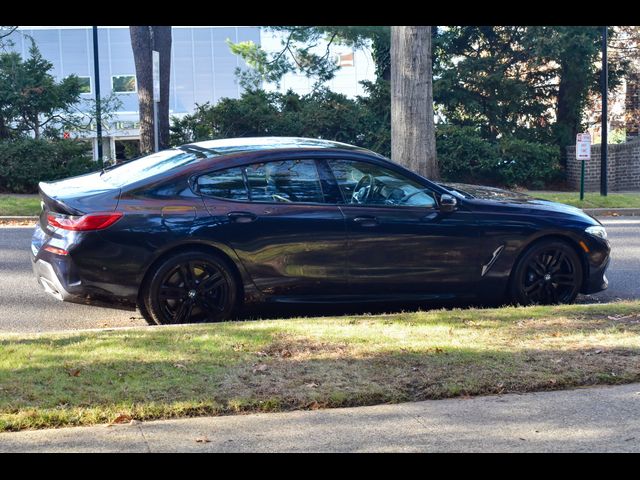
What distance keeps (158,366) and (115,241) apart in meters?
1.91

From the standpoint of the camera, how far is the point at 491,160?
A: 2356 centimetres

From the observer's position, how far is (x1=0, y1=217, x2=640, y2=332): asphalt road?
798 centimetres

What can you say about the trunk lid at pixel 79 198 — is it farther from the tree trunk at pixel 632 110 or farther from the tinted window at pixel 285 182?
the tree trunk at pixel 632 110

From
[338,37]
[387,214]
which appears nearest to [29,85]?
[338,37]

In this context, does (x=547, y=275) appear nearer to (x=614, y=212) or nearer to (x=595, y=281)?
(x=595, y=281)

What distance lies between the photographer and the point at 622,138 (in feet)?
109

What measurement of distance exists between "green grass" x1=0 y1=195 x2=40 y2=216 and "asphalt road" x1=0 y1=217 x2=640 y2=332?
3.45 meters

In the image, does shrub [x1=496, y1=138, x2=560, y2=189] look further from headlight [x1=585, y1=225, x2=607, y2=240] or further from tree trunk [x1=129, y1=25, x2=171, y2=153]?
headlight [x1=585, y1=225, x2=607, y2=240]

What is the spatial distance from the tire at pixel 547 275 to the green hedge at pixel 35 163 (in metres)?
14.3

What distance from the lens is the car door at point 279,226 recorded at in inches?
299

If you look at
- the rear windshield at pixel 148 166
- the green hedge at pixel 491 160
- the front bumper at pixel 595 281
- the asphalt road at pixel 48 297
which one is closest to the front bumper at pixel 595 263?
the front bumper at pixel 595 281

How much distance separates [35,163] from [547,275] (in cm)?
1470

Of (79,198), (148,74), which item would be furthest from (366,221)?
(148,74)
